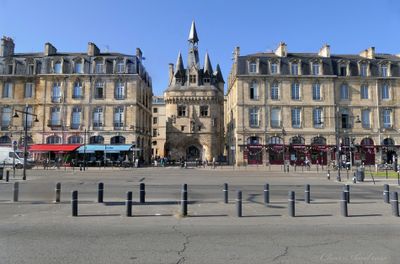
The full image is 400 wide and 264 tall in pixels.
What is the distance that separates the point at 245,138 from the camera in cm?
4453

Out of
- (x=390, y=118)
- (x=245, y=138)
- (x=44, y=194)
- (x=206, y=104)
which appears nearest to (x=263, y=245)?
(x=44, y=194)

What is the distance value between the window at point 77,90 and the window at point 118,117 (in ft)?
15.9

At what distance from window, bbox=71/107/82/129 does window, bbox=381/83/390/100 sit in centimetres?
3819

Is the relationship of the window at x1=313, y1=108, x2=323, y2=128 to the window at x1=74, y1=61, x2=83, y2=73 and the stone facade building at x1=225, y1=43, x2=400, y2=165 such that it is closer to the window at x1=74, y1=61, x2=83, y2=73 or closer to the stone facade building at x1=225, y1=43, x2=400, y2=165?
the stone facade building at x1=225, y1=43, x2=400, y2=165

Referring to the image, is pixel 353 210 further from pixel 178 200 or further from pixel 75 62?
pixel 75 62

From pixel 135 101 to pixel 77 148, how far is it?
8.97 metres

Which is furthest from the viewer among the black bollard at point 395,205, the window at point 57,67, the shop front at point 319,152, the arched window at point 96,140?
the window at point 57,67

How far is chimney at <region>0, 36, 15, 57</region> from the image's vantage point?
154 feet

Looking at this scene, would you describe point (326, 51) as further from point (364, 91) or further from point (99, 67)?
point (99, 67)

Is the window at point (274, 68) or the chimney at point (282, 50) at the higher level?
the chimney at point (282, 50)

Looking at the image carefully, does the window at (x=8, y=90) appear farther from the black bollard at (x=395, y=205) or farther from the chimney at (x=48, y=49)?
the black bollard at (x=395, y=205)

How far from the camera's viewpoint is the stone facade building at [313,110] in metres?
44.4

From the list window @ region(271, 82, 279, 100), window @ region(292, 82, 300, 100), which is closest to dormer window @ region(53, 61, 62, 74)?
window @ region(271, 82, 279, 100)

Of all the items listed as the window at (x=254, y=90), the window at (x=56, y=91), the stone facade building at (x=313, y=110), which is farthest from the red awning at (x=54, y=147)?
the window at (x=254, y=90)
